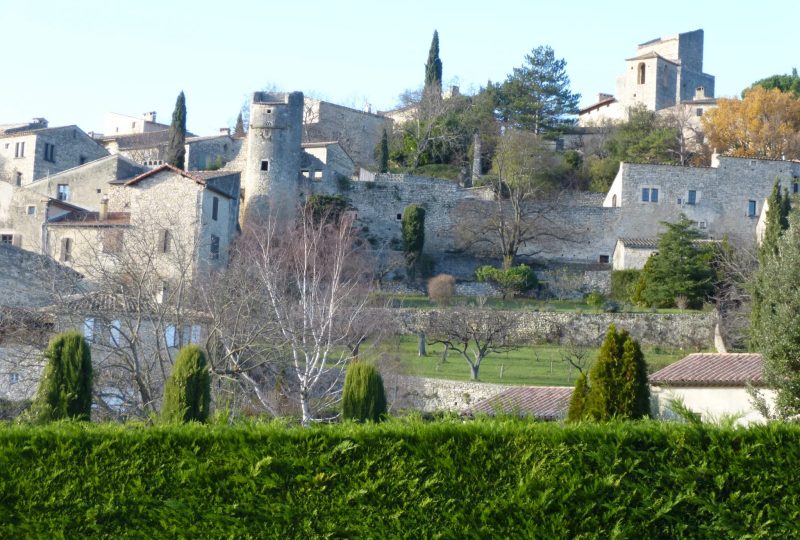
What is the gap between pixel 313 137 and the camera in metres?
72.4

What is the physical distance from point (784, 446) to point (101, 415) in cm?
1230

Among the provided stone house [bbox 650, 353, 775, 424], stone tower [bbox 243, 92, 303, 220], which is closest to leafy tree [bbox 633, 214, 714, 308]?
stone tower [bbox 243, 92, 303, 220]

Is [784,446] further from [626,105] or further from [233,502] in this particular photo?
[626,105]

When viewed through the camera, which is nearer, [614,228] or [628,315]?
[628,315]

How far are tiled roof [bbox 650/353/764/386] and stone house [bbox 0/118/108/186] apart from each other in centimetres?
4495

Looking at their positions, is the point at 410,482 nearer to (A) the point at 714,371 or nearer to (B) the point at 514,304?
(A) the point at 714,371

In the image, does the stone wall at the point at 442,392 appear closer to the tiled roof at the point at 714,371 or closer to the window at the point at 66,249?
the tiled roof at the point at 714,371

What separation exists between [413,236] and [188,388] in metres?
39.3

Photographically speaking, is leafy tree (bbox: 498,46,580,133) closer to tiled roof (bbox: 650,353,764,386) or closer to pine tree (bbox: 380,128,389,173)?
pine tree (bbox: 380,128,389,173)

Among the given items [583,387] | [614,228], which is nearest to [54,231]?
[614,228]

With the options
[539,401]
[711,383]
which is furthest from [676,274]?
[711,383]

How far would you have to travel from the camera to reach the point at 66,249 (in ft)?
151

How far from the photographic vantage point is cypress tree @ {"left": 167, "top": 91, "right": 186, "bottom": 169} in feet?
208

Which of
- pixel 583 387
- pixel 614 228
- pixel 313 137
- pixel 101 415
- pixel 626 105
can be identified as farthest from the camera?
pixel 626 105
